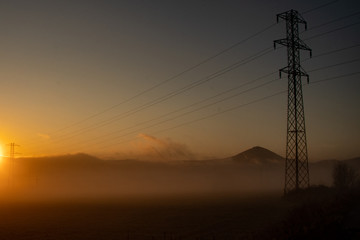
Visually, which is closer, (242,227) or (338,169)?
(242,227)

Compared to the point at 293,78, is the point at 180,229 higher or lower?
lower

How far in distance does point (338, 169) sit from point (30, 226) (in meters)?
52.5

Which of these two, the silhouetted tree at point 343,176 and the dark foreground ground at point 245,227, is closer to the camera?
the dark foreground ground at point 245,227

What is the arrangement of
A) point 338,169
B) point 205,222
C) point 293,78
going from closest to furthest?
point 205,222
point 293,78
point 338,169

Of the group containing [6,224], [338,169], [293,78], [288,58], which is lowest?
[6,224]

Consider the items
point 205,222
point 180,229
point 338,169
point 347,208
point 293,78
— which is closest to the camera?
point 347,208

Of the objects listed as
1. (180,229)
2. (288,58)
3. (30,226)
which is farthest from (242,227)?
(30,226)

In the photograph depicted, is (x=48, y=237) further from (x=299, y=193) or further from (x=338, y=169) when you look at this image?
(x=338, y=169)

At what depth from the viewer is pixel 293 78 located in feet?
162

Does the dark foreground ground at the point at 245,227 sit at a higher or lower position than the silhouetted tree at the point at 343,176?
lower

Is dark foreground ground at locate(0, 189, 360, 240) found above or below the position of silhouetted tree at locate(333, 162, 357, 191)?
below

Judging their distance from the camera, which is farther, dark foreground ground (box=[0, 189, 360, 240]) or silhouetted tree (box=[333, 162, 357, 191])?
silhouetted tree (box=[333, 162, 357, 191])

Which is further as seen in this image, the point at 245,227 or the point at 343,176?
the point at 343,176

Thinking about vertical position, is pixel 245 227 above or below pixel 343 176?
below
